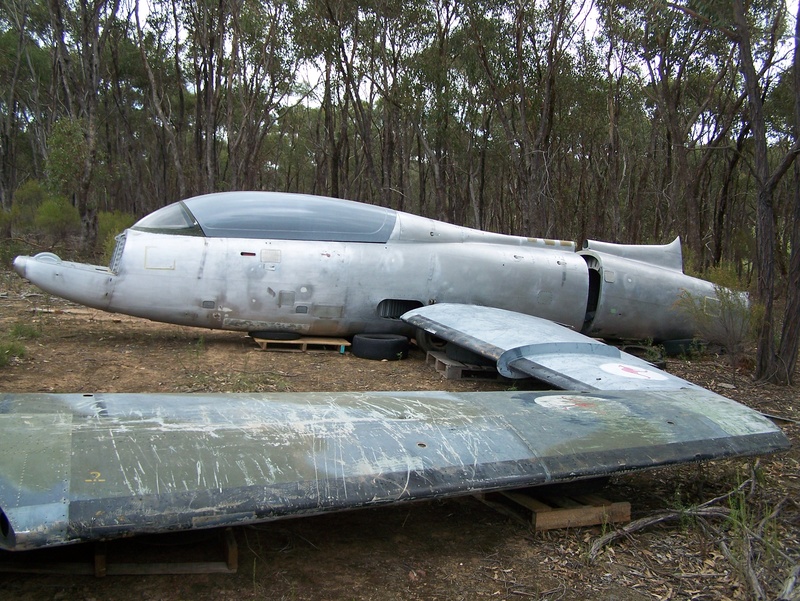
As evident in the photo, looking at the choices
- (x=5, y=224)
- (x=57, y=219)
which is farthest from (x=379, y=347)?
(x=5, y=224)

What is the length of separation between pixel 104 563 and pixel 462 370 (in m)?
5.74

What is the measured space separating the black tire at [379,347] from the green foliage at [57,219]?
15623 millimetres

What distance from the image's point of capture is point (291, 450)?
11.1 ft

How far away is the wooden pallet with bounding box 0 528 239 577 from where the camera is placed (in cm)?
299

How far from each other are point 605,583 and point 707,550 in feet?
3.00

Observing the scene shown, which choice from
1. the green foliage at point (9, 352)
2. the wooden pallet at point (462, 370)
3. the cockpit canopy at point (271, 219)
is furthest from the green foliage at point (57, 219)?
the wooden pallet at point (462, 370)

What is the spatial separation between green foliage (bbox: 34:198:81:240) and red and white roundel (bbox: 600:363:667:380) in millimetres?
19374

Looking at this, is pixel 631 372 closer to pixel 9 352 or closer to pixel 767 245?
pixel 767 245

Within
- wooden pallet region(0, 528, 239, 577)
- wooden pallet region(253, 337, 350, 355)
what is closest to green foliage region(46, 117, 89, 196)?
wooden pallet region(253, 337, 350, 355)

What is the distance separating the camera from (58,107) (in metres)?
32.5

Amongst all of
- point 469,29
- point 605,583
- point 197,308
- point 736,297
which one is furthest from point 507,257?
point 469,29

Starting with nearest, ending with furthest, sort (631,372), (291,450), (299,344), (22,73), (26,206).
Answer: (291,450) → (631,372) → (299,344) → (26,206) → (22,73)

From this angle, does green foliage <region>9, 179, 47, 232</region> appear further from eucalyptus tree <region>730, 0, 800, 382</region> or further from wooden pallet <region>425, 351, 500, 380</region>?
eucalyptus tree <region>730, 0, 800, 382</region>

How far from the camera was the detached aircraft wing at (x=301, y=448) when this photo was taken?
2.76 m
